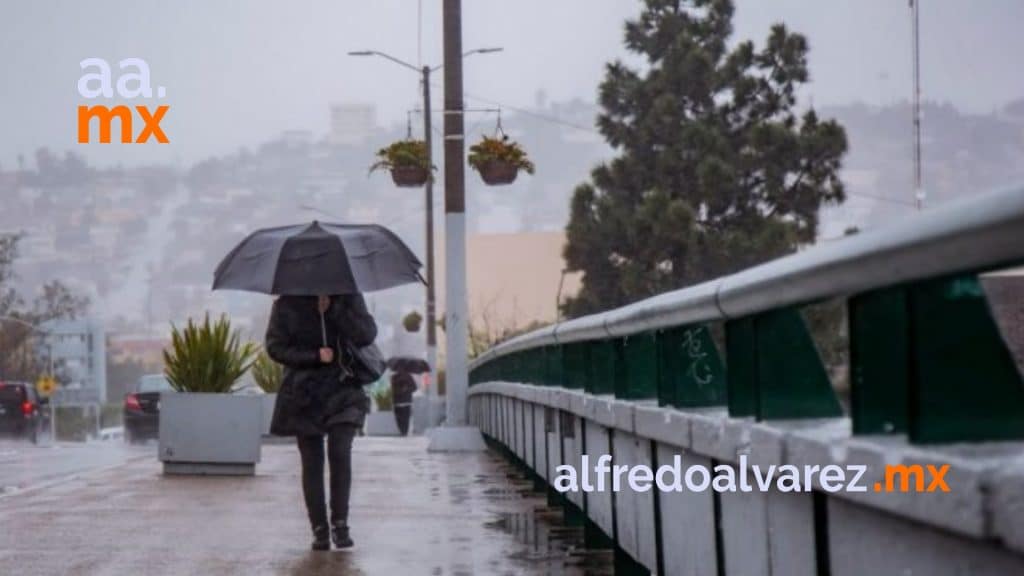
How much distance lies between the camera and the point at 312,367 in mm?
12508

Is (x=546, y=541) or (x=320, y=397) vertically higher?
(x=320, y=397)

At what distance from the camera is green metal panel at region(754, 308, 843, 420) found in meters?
5.78

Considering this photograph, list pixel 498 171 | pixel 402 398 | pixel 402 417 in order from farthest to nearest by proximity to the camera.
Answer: pixel 402 398 → pixel 402 417 → pixel 498 171

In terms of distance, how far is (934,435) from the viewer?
4266 mm

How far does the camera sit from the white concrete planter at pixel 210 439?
20.0 meters

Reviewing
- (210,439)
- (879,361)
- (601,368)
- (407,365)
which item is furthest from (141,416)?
(879,361)

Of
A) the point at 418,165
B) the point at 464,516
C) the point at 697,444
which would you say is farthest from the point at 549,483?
the point at 418,165

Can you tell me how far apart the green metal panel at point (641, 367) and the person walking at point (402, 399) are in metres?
52.7

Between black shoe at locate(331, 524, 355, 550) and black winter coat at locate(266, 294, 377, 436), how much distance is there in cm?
53

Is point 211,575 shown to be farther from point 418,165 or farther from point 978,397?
point 418,165

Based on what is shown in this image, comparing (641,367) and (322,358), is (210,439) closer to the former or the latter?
(322,358)

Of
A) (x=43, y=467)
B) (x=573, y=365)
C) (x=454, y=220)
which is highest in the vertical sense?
(x=454, y=220)

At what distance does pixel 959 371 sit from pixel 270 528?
32.0 ft

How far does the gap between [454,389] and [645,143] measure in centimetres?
4266
